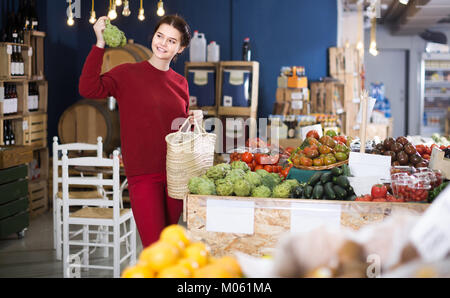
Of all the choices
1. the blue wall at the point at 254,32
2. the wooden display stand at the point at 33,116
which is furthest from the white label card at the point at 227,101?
the wooden display stand at the point at 33,116

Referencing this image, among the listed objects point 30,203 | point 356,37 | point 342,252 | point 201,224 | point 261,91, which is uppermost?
point 356,37

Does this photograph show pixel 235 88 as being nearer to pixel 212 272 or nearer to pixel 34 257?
pixel 34 257

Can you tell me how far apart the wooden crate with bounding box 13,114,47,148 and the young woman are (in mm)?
3408

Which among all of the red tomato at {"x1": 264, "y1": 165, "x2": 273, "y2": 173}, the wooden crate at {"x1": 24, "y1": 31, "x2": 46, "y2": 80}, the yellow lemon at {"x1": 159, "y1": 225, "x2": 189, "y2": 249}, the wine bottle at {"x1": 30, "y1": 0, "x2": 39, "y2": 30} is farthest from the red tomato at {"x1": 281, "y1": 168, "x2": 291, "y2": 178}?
the wine bottle at {"x1": 30, "y1": 0, "x2": 39, "y2": 30}

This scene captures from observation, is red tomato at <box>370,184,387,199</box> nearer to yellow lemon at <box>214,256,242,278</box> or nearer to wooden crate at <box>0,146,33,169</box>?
yellow lemon at <box>214,256,242,278</box>

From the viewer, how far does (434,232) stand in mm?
1192

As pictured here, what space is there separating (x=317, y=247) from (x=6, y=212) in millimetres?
4346

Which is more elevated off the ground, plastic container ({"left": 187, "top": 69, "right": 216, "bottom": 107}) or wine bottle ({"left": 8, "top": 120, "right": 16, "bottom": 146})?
plastic container ({"left": 187, "top": 69, "right": 216, "bottom": 107})

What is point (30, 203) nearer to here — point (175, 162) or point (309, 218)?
point (175, 162)

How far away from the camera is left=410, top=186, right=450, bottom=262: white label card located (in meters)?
1.18

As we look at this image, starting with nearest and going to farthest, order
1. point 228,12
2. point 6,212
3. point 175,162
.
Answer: point 175,162 < point 6,212 < point 228,12

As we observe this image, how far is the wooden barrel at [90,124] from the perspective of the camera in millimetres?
6309
